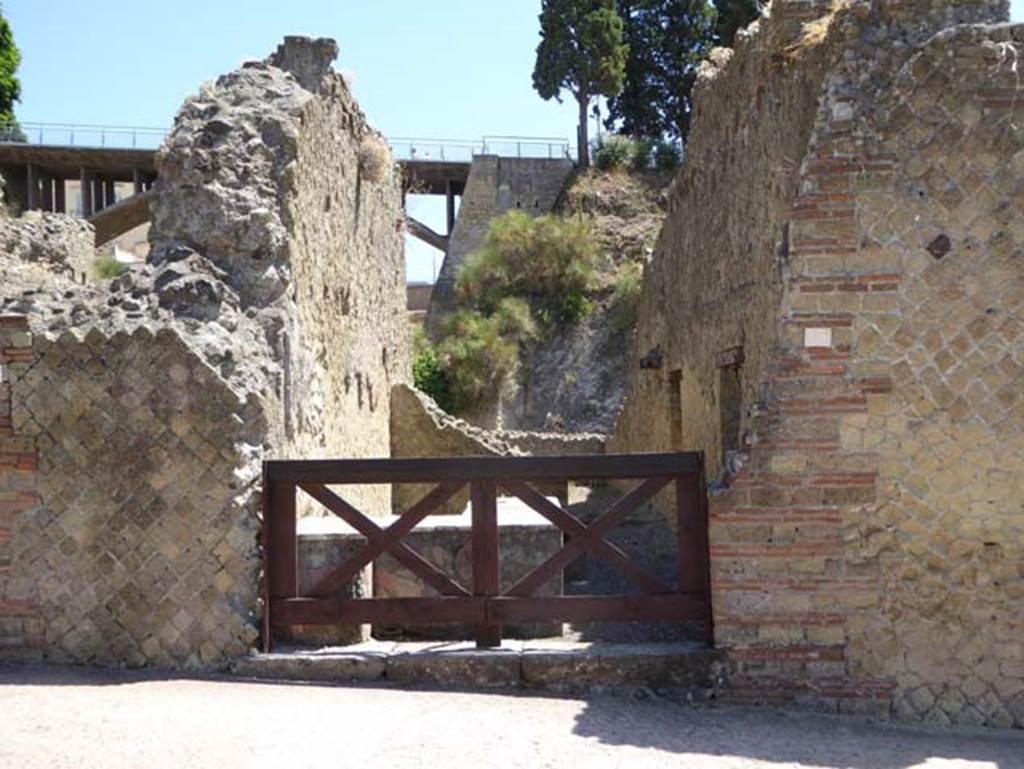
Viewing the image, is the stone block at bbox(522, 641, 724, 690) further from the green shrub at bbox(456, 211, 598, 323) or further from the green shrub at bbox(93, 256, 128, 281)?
the green shrub at bbox(456, 211, 598, 323)

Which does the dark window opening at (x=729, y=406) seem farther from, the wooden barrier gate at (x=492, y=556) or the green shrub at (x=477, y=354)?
the green shrub at (x=477, y=354)

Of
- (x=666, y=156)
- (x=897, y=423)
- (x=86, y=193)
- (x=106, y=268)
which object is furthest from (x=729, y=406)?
(x=86, y=193)

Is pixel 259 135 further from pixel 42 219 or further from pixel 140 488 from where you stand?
pixel 42 219

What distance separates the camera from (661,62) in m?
36.5

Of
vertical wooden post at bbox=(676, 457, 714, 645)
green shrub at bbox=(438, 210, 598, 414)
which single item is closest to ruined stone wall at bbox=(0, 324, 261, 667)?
vertical wooden post at bbox=(676, 457, 714, 645)

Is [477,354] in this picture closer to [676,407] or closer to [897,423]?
[676,407]

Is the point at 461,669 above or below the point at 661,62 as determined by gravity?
below

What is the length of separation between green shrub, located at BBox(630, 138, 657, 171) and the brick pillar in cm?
3086

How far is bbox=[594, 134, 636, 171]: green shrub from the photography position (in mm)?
34812

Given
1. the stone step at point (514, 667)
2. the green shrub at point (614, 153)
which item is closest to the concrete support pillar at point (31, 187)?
the green shrub at point (614, 153)

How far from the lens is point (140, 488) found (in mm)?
5551

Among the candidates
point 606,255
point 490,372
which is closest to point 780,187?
point 490,372

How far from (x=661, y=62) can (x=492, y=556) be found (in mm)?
34076

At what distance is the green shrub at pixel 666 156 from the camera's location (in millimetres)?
34219
